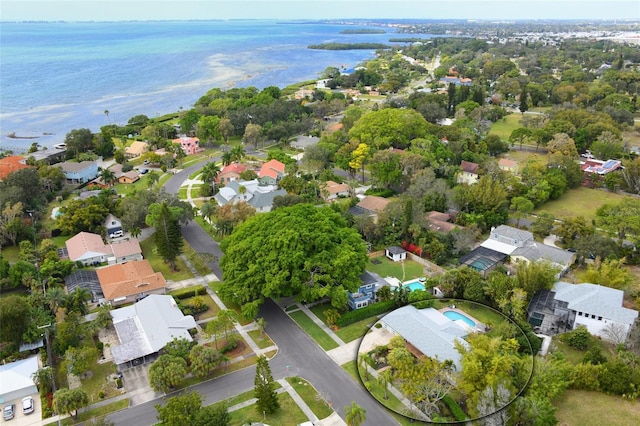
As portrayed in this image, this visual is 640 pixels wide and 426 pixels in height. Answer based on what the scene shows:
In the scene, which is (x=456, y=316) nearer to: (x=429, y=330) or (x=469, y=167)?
(x=429, y=330)

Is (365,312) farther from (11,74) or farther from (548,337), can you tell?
(11,74)

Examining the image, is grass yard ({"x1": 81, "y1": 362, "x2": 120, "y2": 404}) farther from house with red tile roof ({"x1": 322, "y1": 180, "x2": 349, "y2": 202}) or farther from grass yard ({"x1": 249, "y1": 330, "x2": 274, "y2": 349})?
house with red tile roof ({"x1": 322, "y1": 180, "x2": 349, "y2": 202})

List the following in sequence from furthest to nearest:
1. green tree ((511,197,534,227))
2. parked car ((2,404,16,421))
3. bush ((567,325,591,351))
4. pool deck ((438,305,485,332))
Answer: green tree ((511,197,534,227)), pool deck ((438,305,485,332)), bush ((567,325,591,351)), parked car ((2,404,16,421))

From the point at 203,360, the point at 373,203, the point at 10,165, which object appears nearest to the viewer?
the point at 203,360

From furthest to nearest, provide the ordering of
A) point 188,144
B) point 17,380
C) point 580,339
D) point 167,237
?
point 188,144
point 167,237
point 580,339
point 17,380

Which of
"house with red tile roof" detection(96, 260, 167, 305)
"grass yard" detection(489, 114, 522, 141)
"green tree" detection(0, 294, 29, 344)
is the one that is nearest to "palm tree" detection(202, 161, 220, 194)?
"house with red tile roof" detection(96, 260, 167, 305)

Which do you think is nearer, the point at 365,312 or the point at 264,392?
the point at 264,392

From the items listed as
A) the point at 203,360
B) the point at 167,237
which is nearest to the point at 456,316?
the point at 203,360
